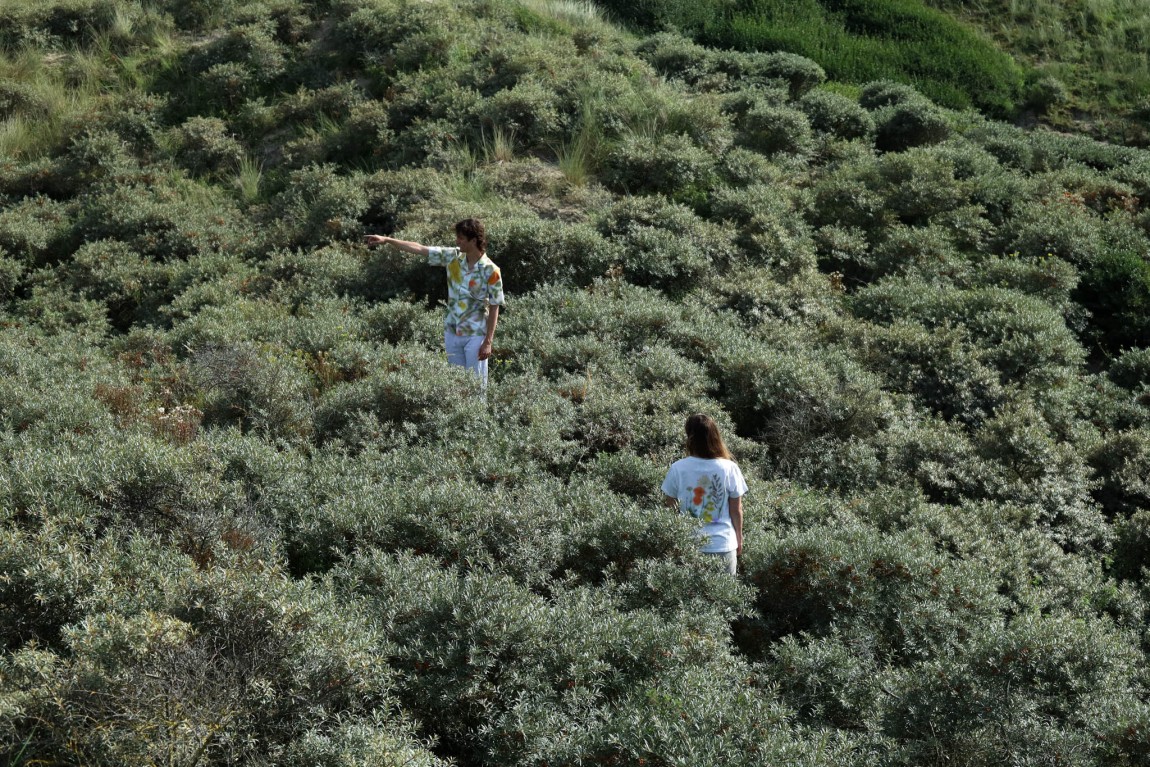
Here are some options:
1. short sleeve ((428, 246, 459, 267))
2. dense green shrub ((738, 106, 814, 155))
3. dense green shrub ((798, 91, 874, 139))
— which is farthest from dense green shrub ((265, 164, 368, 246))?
dense green shrub ((798, 91, 874, 139))

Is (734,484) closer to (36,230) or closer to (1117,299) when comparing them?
(1117,299)

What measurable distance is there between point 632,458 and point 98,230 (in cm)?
773

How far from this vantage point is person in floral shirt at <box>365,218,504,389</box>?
7.04 m

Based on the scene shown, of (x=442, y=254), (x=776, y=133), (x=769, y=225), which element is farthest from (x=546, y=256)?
(x=776, y=133)

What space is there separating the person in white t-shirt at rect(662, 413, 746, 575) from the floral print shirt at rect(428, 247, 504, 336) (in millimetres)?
2283

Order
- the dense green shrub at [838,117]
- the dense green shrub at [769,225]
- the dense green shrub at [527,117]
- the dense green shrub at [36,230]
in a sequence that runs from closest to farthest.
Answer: the dense green shrub at [769,225]
the dense green shrub at [36,230]
the dense green shrub at [527,117]
the dense green shrub at [838,117]

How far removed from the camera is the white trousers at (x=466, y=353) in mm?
7250

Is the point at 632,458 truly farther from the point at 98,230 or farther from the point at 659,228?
the point at 98,230

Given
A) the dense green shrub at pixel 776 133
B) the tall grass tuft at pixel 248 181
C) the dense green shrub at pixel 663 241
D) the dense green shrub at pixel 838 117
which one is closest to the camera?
the dense green shrub at pixel 663 241

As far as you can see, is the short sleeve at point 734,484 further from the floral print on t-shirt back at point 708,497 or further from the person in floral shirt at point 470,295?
the person in floral shirt at point 470,295

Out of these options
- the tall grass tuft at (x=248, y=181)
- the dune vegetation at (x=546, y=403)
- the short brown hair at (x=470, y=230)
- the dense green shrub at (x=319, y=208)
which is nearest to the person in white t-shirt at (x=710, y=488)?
the dune vegetation at (x=546, y=403)

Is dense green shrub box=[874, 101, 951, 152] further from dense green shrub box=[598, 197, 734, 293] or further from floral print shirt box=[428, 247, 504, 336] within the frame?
floral print shirt box=[428, 247, 504, 336]

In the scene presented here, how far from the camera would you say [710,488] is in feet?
17.4

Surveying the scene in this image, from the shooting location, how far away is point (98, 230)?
10.8 meters
